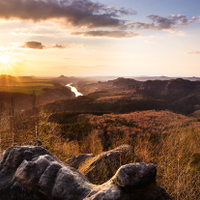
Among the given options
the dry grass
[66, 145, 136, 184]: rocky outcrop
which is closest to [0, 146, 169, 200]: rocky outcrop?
the dry grass

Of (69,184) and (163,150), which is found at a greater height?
(69,184)

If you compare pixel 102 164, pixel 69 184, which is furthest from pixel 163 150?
pixel 69 184

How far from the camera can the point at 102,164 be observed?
30.9 feet

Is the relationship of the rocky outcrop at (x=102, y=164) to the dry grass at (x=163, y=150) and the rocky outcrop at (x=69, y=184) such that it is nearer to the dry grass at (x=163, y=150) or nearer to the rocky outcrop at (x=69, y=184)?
the dry grass at (x=163, y=150)

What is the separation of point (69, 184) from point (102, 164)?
445 cm

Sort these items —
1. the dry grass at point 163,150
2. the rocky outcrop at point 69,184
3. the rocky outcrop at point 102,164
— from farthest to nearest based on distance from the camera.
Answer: the rocky outcrop at point 102,164 → the dry grass at point 163,150 → the rocky outcrop at point 69,184

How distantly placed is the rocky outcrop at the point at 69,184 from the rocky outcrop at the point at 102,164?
10.7 ft

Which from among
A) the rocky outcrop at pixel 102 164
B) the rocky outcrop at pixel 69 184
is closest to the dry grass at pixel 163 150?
the rocky outcrop at pixel 102 164

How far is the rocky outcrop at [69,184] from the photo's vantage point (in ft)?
15.2

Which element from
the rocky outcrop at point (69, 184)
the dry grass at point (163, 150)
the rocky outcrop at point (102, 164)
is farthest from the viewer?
the rocky outcrop at point (102, 164)

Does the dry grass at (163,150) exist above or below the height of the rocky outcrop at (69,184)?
below

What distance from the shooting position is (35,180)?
5578 mm

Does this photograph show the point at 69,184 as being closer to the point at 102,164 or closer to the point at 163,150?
the point at 102,164

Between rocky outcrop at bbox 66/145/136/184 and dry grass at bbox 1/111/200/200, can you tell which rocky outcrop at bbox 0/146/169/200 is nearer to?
dry grass at bbox 1/111/200/200
